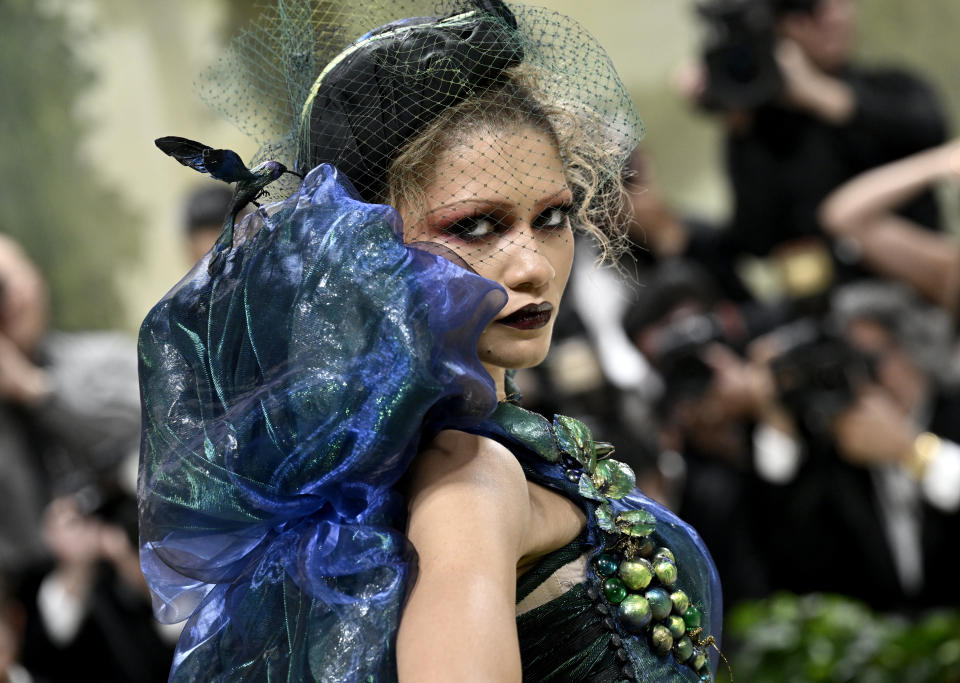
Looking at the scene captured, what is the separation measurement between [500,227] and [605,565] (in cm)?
33

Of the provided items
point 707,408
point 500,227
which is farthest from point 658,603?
point 707,408

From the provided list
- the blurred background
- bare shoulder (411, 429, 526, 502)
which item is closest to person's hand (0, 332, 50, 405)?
the blurred background

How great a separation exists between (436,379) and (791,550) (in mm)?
2550

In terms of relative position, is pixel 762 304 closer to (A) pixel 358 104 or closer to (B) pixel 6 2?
(A) pixel 358 104

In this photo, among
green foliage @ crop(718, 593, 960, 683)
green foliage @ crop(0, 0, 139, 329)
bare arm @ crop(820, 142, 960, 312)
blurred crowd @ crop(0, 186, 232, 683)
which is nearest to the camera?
green foliage @ crop(718, 593, 960, 683)

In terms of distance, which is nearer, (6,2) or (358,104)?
(358,104)

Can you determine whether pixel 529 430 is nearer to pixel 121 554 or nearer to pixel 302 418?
pixel 302 418

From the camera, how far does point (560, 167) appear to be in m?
1.23

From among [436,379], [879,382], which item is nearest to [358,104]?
[436,379]

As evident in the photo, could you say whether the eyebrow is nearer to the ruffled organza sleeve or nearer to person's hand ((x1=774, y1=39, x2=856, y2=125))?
the ruffled organza sleeve

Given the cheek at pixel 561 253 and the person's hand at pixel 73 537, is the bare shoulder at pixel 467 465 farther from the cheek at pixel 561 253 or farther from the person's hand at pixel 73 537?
the person's hand at pixel 73 537

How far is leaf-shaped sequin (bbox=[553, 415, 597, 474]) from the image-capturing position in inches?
46.4

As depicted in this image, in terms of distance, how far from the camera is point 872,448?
124 inches

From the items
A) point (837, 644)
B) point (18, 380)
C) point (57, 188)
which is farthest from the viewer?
point (57, 188)
